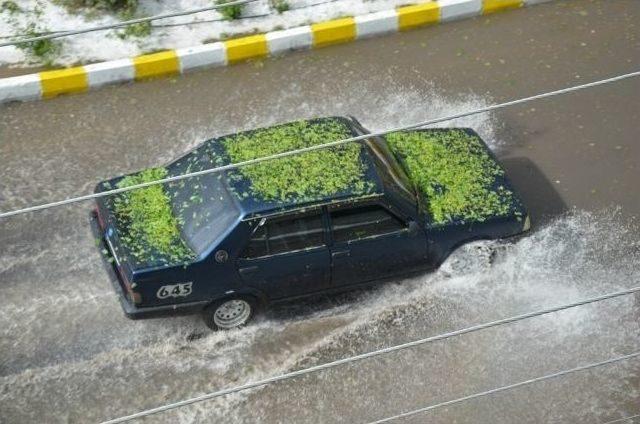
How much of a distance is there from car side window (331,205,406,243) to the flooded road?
882 millimetres

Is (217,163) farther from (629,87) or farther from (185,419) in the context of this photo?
(629,87)

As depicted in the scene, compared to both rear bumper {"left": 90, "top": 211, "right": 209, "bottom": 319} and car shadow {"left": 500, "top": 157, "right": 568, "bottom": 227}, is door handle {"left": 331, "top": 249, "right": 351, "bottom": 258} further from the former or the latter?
car shadow {"left": 500, "top": 157, "right": 568, "bottom": 227}

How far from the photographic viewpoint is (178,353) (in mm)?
7273

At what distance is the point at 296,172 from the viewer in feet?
22.9

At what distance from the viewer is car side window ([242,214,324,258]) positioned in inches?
267

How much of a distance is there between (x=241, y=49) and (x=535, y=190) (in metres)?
3.79

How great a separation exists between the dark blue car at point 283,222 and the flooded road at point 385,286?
0.43m

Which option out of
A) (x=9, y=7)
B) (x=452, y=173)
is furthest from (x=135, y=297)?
(x=9, y=7)

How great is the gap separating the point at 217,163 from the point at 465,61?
4267 millimetres

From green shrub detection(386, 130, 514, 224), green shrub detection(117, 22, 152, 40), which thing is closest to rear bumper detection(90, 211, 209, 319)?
green shrub detection(386, 130, 514, 224)

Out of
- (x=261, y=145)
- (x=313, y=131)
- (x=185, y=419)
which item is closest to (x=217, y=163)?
(x=261, y=145)

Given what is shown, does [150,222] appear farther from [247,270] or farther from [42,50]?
[42,50]

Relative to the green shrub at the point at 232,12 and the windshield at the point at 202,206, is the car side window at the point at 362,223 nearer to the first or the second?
the windshield at the point at 202,206

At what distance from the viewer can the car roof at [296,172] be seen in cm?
677
